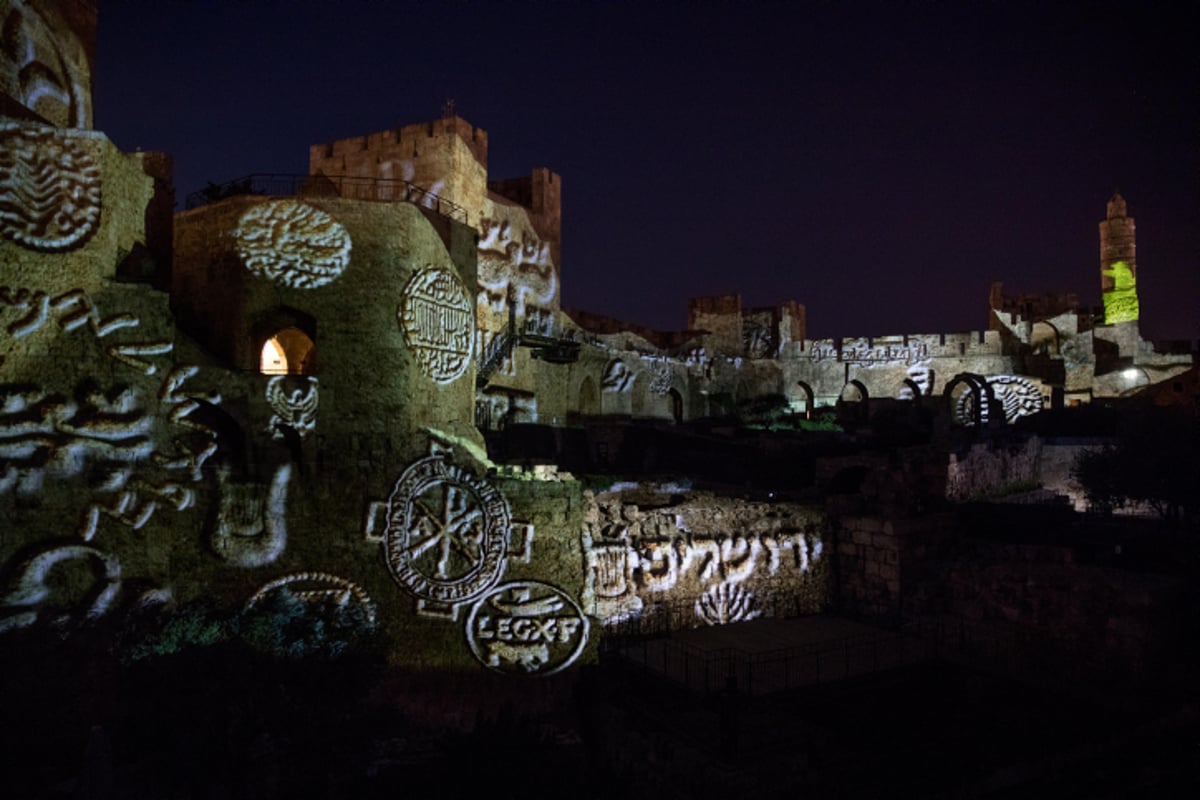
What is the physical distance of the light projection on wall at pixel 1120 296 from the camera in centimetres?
3403

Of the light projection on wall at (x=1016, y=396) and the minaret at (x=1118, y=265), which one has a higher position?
the minaret at (x=1118, y=265)

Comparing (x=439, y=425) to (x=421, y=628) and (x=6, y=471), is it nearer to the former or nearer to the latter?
(x=421, y=628)

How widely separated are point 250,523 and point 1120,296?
122 feet

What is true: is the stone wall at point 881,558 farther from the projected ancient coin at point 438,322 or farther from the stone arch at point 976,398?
the projected ancient coin at point 438,322

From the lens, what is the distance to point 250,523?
36.9 feet

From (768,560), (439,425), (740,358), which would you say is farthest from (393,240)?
(740,358)

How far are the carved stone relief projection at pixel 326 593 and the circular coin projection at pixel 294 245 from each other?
4359 millimetres

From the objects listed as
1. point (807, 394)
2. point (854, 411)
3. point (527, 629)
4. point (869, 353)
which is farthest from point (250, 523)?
point (869, 353)

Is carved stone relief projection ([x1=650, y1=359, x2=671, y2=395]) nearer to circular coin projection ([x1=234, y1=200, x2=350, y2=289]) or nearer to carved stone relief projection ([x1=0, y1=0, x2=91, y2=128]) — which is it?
circular coin projection ([x1=234, y1=200, x2=350, y2=289])

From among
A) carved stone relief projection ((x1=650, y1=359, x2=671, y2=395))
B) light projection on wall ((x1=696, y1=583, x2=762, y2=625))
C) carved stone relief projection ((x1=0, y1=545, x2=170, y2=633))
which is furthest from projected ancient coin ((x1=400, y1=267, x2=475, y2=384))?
carved stone relief projection ((x1=650, y1=359, x2=671, y2=395))

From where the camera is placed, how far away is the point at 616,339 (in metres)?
25.9

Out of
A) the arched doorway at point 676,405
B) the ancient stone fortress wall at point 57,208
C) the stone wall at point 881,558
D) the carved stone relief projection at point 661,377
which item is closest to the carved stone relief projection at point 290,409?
the ancient stone fortress wall at point 57,208

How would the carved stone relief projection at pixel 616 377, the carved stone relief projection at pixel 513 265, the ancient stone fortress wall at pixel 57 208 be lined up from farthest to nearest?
1. the carved stone relief projection at pixel 616 377
2. the carved stone relief projection at pixel 513 265
3. the ancient stone fortress wall at pixel 57 208

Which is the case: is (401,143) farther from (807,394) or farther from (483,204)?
(807,394)
